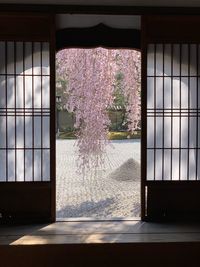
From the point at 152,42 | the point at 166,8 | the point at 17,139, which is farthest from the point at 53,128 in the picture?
the point at 166,8

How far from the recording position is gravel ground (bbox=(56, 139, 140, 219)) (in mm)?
6354

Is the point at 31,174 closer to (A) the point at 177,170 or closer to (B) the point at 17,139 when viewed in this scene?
(B) the point at 17,139

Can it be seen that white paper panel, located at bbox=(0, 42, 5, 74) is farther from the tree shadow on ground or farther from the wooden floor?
the tree shadow on ground

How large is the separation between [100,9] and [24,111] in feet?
4.16

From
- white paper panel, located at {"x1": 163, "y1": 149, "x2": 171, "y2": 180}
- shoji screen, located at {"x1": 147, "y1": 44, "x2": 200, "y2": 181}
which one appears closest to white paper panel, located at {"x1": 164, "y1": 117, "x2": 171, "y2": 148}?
shoji screen, located at {"x1": 147, "y1": 44, "x2": 200, "y2": 181}

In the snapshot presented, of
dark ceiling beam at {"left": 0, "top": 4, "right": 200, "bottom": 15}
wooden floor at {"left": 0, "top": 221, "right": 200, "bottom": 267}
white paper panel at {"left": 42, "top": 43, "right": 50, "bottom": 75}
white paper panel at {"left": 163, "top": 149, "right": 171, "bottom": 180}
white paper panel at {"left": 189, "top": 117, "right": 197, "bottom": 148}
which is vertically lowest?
wooden floor at {"left": 0, "top": 221, "right": 200, "bottom": 267}

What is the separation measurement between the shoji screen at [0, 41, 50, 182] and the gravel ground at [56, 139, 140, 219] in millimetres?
1093

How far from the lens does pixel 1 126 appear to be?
392cm

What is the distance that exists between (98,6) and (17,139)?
156cm

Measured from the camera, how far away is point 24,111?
3916 mm

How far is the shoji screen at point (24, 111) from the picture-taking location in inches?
153

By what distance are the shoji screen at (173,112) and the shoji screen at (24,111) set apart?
42.6 inches

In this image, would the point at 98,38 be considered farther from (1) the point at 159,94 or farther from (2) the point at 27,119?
(2) the point at 27,119

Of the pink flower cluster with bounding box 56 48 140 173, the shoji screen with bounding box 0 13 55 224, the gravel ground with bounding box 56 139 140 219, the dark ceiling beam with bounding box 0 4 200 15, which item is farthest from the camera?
the pink flower cluster with bounding box 56 48 140 173
